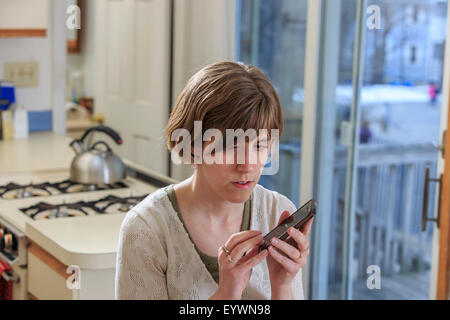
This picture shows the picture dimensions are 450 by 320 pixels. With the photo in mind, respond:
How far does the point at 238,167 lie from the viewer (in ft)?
2.79

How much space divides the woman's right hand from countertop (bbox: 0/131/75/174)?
1.86 meters

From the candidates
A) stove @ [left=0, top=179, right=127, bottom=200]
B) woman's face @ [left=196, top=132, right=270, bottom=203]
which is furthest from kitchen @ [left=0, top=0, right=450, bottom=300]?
woman's face @ [left=196, top=132, right=270, bottom=203]

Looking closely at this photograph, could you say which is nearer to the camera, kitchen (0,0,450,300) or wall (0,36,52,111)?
kitchen (0,0,450,300)

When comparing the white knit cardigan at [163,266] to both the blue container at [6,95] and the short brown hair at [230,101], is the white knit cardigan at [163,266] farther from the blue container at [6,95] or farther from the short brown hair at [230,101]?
the blue container at [6,95]

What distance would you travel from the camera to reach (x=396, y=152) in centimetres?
384

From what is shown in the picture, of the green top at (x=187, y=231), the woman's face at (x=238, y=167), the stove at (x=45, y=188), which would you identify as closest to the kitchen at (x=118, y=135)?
the stove at (x=45, y=188)

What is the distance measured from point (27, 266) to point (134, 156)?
158cm

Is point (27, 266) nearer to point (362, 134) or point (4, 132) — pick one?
point (4, 132)

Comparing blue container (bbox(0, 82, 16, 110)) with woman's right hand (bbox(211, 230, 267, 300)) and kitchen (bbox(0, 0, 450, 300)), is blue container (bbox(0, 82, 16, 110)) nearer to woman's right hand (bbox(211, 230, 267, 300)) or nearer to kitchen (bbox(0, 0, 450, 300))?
kitchen (bbox(0, 0, 450, 300))

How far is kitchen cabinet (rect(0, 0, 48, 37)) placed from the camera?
9.37 ft

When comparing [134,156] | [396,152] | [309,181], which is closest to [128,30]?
[134,156]

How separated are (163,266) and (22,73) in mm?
2533

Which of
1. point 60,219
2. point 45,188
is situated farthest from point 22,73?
point 60,219

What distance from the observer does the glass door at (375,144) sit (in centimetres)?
275
